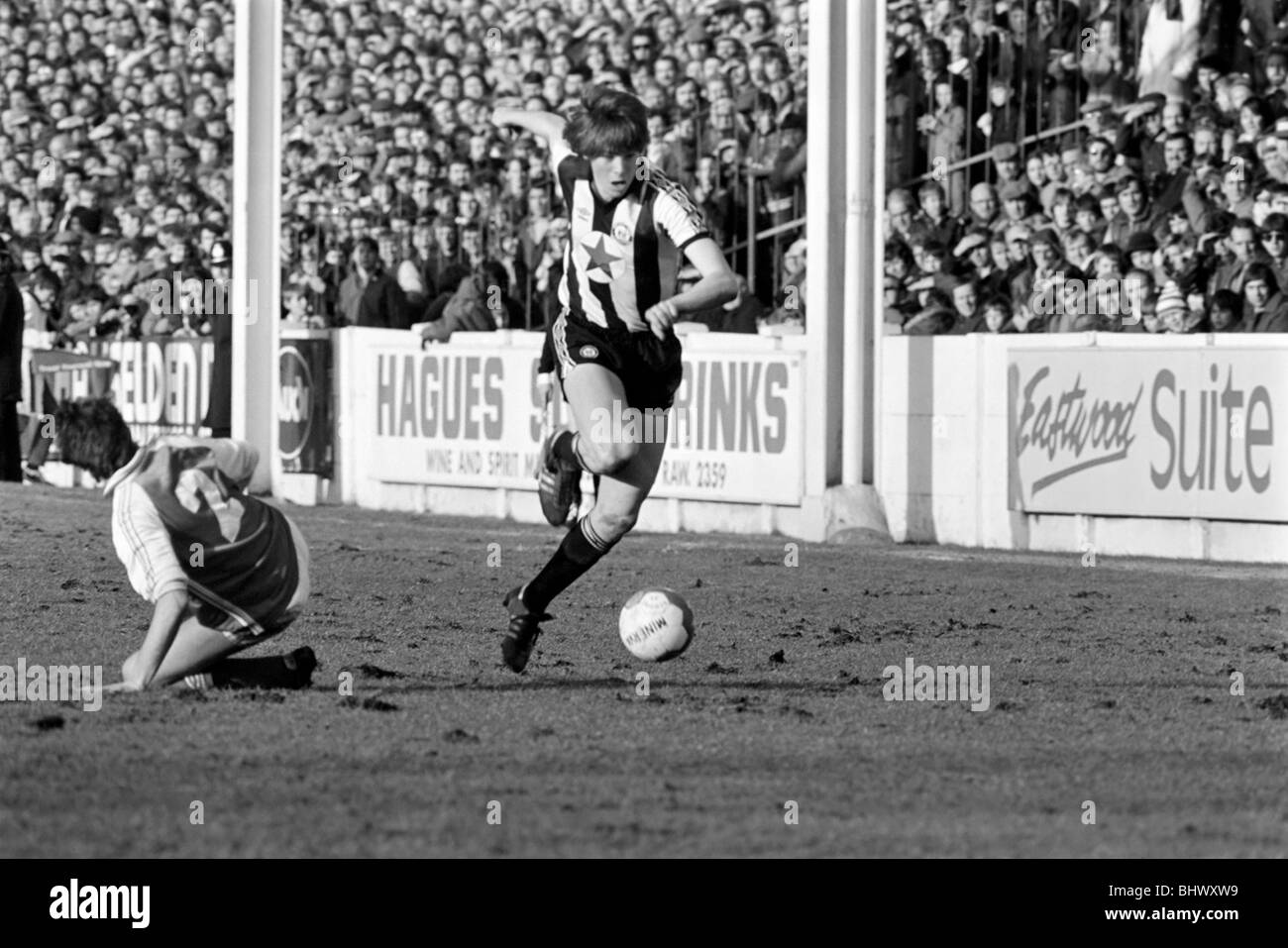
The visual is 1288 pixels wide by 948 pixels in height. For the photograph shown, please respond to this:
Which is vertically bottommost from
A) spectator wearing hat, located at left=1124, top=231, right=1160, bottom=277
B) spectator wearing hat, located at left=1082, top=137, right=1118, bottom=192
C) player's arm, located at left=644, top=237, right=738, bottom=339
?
player's arm, located at left=644, top=237, right=738, bottom=339

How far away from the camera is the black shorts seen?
930 centimetres

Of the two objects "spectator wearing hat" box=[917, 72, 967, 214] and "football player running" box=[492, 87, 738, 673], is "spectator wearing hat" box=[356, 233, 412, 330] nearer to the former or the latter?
"spectator wearing hat" box=[917, 72, 967, 214]

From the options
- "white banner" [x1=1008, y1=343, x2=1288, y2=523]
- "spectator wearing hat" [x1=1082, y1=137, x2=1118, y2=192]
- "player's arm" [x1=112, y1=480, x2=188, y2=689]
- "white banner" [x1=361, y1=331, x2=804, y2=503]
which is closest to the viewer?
"player's arm" [x1=112, y1=480, x2=188, y2=689]

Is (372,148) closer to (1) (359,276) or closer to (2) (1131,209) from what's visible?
(1) (359,276)

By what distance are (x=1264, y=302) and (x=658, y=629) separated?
273 inches

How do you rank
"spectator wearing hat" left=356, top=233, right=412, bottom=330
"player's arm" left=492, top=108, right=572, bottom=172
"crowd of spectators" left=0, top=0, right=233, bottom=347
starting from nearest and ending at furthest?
1. "player's arm" left=492, top=108, right=572, bottom=172
2. "spectator wearing hat" left=356, top=233, right=412, bottom=330
3. "crowd of spectators" left=0, top=0, right=233, bottom=347

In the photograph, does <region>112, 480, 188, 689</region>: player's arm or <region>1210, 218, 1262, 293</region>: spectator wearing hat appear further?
<region>1210, 218, 1262, 293</region>: spectator wearing hat

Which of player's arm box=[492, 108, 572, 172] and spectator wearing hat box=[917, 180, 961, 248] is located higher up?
spectator wearing hat box=[917, 180, 961, 248]

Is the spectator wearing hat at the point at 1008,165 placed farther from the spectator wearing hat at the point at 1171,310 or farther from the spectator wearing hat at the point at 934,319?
the spectator wearing hat at the point at 1171,310

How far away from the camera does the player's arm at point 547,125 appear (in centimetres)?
945

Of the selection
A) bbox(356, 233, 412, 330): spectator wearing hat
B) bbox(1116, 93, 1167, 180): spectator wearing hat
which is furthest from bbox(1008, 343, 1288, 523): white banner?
bbox(356, 233, 412, 330): spectator wearing hat

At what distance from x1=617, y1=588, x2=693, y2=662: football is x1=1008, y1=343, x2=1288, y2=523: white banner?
6.50 m

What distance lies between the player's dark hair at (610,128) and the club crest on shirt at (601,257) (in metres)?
0.33

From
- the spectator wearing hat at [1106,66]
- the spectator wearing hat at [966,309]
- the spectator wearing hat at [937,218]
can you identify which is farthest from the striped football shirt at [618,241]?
the spectator wearing hat at [1106,66]
